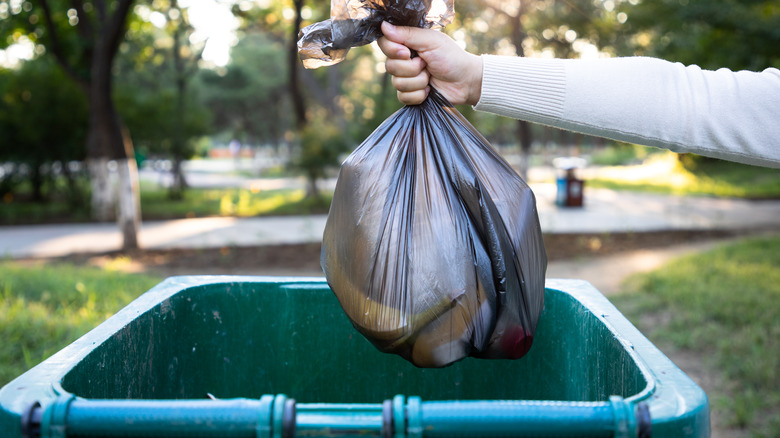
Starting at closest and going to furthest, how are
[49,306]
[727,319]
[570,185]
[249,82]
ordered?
1. [49,306]
2. [727,319]
3. [570,185]
4. [249,82]

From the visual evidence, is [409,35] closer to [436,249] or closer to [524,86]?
[524,86]

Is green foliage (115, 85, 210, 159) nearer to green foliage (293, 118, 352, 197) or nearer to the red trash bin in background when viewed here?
green foliage (293, 118, 352, 197)

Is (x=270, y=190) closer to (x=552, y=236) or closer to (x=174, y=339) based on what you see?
(x=552, y=236)

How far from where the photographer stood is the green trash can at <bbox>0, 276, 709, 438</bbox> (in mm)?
878

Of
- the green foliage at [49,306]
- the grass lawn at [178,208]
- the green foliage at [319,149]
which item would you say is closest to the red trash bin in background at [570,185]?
the green foliage at [319,149]

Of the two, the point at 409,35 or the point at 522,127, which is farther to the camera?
the point at 522,127

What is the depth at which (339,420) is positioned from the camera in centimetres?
89

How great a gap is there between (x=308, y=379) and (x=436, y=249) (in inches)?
27.9

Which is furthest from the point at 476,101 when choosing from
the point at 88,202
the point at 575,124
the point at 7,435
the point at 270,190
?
the point at 270,190

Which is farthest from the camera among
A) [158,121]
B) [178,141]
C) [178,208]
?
[178,141]

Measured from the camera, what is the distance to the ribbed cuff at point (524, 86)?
1.49m

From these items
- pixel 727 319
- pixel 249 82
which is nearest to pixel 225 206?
pixel 727 319

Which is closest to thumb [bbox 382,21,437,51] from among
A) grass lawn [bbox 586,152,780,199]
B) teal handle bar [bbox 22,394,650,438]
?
teal handle bar [bbox 22,394,650,438]

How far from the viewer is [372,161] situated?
4.77 ft
